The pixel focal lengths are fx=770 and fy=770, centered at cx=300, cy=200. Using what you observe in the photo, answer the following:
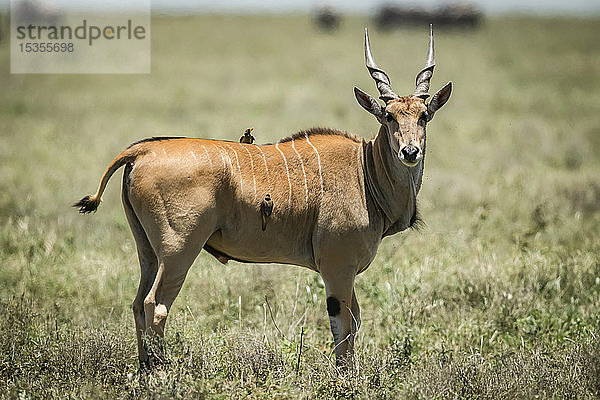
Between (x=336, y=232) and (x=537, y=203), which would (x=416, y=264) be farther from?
(x=537, y=203)

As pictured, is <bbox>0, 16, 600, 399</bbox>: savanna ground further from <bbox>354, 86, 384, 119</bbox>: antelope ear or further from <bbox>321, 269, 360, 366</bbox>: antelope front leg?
<bbox>354, 86, 384, 119</bbox>: antelope ear

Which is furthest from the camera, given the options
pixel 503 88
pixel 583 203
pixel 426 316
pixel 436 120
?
pixel 503 88

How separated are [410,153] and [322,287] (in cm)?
245

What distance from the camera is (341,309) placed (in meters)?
6.22

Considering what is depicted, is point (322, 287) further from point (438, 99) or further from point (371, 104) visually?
point (438, 99)

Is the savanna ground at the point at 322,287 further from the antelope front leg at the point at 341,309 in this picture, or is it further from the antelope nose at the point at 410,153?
the antelope nose at the point at 410,153

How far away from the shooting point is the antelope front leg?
6172mm

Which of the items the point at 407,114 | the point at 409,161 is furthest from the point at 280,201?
the point at 407,114

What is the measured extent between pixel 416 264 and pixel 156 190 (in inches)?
160

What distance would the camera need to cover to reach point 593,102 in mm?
22906

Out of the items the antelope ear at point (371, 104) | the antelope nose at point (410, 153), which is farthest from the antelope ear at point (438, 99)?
the antelope nose at point (410, 153)

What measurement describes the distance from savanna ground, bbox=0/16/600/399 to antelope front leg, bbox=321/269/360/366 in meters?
0.15

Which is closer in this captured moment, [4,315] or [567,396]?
[567,396]

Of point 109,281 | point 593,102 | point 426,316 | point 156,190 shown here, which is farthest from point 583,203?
point 593,102
